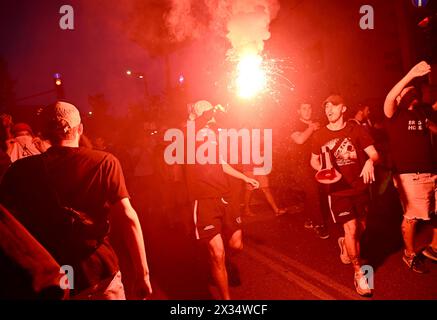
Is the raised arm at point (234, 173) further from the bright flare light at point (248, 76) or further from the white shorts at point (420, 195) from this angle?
the bright flare light at point (248, 76)

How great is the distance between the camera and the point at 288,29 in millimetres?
15727

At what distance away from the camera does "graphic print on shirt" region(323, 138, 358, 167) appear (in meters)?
4.12

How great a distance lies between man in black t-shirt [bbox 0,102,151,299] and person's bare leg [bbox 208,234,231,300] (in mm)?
1224

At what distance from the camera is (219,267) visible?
3533 mm

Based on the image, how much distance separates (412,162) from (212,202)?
2.78 meters

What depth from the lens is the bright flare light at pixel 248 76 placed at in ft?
26.7

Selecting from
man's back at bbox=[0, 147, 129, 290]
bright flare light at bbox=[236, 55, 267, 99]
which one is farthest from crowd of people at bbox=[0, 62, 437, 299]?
bright flare light at bbox=[236, 55, 267, 99]

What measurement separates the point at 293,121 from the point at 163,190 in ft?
16.6

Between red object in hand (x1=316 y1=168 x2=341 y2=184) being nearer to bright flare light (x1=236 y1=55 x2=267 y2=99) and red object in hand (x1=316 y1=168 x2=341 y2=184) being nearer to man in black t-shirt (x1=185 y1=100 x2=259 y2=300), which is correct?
man in black t-shirt (x1=185 y1=100 x2=259 y2=300)

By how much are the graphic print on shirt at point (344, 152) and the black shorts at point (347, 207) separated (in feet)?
1.44

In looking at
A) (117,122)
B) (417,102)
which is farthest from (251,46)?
(117,122)

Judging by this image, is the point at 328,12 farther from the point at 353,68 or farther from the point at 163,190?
the point at 163,190
